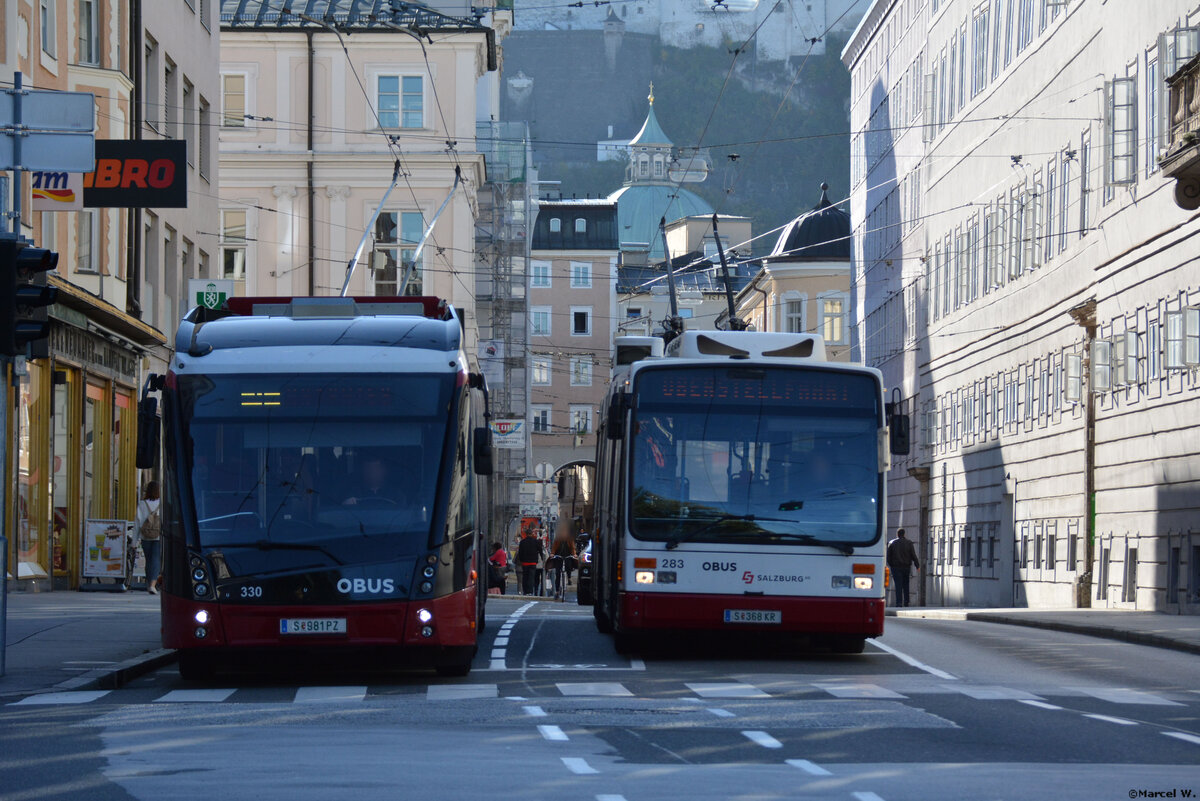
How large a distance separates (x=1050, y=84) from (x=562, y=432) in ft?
207

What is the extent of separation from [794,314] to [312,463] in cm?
7187

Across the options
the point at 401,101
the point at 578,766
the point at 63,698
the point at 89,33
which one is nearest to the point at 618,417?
the point at 63,698

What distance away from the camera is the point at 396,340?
16.5m

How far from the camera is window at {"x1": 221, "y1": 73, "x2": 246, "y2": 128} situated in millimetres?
60094

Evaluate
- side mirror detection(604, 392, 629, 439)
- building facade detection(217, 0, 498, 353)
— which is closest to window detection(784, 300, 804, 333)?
building facade detection(217, 0, 498, 353)

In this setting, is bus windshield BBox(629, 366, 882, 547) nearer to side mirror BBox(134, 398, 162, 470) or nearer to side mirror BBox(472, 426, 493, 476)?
side mirror BBox(472, 426, 493, 476)

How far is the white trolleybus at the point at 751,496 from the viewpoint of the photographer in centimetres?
1822

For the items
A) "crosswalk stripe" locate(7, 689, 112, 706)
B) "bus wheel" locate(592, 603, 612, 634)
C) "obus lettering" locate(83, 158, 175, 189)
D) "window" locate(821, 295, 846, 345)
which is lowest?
"bus wheel" locate(592, 603, 612, 634)

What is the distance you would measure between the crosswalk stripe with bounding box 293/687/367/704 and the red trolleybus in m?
0.32

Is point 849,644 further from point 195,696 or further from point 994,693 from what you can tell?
point 195,696

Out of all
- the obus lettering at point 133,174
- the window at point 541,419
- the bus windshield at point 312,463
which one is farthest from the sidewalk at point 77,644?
the window at point 541,419

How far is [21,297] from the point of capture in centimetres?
1488

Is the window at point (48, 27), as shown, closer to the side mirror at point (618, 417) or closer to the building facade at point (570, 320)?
the side mirror at point (618, 417)

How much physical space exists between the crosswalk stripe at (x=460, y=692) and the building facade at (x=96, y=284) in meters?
10.8
